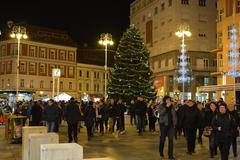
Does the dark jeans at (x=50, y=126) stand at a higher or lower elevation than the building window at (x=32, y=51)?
lower

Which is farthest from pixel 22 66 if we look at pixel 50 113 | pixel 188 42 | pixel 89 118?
pixel 50 113

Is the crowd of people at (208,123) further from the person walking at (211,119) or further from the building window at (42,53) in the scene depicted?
the building window at (42,53)

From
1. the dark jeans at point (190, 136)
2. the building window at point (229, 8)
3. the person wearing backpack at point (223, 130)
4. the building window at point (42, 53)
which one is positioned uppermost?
the building window at point (229, 8)

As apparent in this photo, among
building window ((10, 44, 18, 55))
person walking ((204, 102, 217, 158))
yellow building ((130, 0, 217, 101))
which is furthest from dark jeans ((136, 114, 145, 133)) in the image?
building window ((10, 44, 18, 55))

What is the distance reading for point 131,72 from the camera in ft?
149

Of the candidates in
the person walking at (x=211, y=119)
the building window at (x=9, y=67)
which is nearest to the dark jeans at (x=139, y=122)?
the person walking at (x=211, y=119)

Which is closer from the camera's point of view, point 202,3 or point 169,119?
point 169,119

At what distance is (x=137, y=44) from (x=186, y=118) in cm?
3164

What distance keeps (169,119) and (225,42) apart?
44.5m

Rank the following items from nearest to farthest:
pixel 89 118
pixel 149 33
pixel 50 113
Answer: pixel 50 113 < pixel 89 118 < pixel 149 33

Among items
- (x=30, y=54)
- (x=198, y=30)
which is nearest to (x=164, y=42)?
(x=198, y=30)

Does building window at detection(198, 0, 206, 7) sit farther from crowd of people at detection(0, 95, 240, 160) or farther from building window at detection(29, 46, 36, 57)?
crowd of people at detection(0, 95, 240, 160)

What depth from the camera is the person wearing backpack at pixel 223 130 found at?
1076cm

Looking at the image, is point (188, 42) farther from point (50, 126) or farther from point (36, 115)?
point (50, 126)
